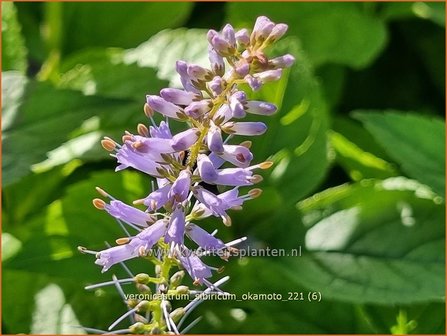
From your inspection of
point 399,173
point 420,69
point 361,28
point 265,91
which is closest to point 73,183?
point 265,91

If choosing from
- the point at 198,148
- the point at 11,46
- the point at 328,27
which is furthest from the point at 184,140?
the point at 328,27

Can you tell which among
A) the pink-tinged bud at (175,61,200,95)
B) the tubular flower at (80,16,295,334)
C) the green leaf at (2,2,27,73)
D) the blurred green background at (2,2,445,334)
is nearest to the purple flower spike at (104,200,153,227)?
the tubular flower at (80,16,295,334)

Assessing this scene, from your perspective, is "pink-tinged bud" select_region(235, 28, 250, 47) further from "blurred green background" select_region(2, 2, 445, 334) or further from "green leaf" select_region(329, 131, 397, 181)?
"green leaf" select_region(329, 131, 397, 181)

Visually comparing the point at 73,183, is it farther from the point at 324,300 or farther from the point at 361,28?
the point at 361,28

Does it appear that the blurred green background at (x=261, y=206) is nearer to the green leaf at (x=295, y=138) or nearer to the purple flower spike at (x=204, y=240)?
the green leaf at (x=295, y=138)

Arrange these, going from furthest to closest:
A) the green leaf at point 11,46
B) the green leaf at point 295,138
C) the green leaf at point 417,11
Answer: the green leaf at point 417,11 < the green leaf at point 11,46 < the green leaf at point 295,138

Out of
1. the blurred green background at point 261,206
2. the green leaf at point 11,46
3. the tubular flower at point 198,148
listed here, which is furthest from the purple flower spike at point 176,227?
the green leaf at point 11,46

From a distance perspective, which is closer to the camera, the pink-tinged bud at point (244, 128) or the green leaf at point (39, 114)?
the pink-tinged bud at point (244, 128)
